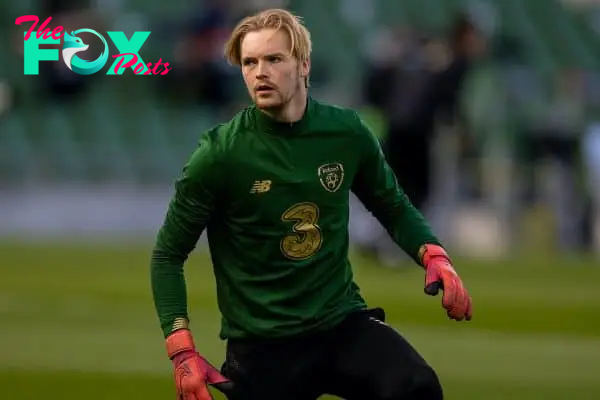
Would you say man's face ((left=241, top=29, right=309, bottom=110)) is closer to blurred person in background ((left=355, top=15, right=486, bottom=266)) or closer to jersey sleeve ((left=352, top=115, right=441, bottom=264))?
jersey sleeve ((left=352, top=115, right=441, bottom=264))

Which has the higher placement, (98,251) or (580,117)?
(580,117)

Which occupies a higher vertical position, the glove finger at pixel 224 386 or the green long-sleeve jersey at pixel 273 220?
the green long-sleeve jersey at pixel 273 220

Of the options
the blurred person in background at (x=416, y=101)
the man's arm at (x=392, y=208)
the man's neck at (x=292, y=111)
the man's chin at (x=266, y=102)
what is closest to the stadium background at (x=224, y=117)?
the blurred person in background at (x=416, y=101)

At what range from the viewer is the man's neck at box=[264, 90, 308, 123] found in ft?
18.2

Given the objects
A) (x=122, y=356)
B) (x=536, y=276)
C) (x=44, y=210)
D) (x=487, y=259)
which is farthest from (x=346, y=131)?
(x=44, y=210)

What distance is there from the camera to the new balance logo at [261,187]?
554 cm

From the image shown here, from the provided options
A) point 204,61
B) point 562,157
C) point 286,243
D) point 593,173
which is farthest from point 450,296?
point 204,61

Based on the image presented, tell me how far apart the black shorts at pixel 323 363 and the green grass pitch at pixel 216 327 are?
2658 millimetres

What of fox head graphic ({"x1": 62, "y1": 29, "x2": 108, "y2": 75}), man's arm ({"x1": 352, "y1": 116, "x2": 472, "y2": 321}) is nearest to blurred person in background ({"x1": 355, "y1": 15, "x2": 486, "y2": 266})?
fox head graphic ({"x1": 62, "y1": 29, "x2": 108, "y2": 75})

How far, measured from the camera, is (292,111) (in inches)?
219

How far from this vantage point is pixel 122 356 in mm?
10180

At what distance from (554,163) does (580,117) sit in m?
1.05

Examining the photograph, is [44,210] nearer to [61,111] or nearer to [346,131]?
[61,111]

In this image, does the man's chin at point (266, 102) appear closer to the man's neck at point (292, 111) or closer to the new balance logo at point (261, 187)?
the man's neck at point (292, 111)
